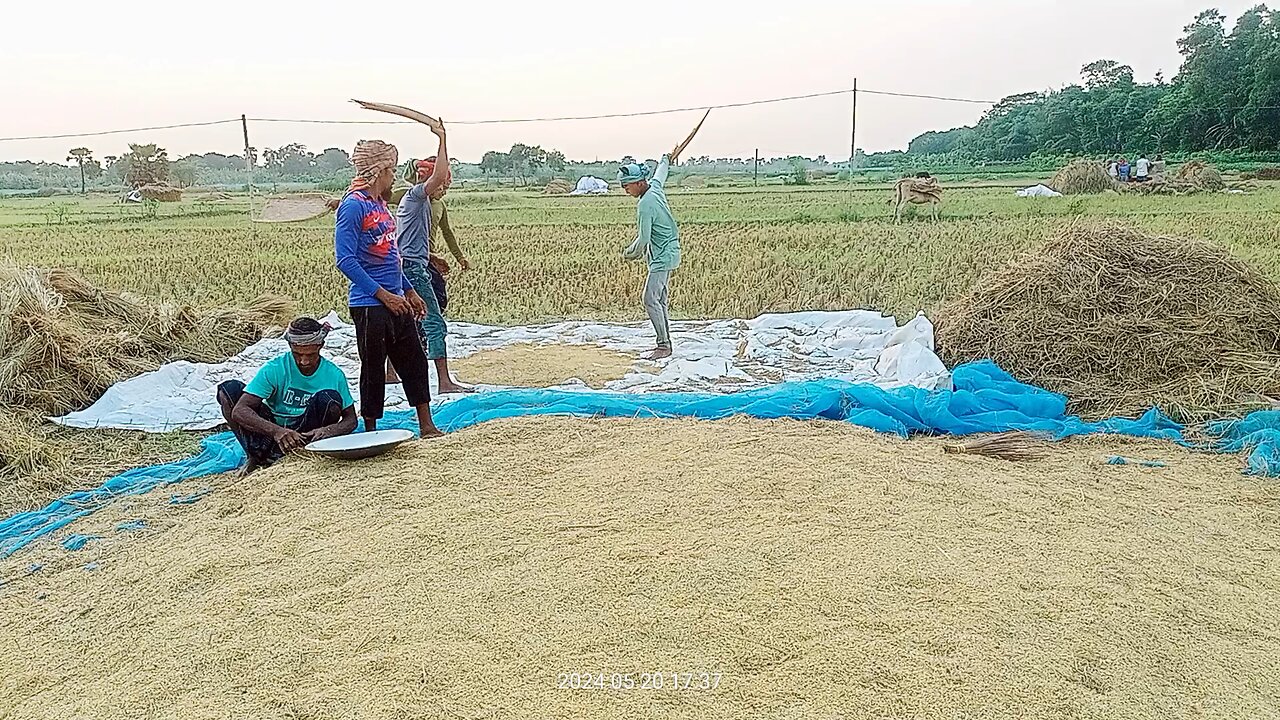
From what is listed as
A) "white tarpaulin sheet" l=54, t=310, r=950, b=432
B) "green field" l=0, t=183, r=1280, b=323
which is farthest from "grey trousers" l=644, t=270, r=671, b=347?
"green field" l=0, t=183, r=1280, b=323

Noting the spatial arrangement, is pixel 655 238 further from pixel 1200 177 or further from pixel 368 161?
pixel 1200 177

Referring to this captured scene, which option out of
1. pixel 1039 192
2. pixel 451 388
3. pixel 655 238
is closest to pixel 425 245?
pixel 451 388

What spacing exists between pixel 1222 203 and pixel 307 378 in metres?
13.3

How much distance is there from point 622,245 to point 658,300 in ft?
17.2

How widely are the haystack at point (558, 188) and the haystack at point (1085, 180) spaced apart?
35.5ft

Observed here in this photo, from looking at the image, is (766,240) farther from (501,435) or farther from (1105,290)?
(501,435)

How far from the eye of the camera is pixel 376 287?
9.72 ft

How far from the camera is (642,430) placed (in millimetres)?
3117

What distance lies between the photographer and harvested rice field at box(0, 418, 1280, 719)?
1556 millimetres

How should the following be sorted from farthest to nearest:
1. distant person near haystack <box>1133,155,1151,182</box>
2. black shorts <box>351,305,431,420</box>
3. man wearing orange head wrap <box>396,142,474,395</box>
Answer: distant person near haystack <box>1133,155,1151,182</box>, man wearing orange head wrap <box>396,142,474,395</box>, black shorts <box>351,305,431,420</box>

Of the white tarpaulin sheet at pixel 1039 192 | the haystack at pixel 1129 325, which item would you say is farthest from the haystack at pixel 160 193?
the white tarpaulin sheet at pixel 1039 192

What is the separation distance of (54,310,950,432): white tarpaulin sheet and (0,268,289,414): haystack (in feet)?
0.66

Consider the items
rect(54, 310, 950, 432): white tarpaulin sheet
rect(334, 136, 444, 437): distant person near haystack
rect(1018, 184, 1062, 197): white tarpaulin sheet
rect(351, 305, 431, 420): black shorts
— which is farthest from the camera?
rect(1018, 184, 1062, 197): white tarpaulin sheet

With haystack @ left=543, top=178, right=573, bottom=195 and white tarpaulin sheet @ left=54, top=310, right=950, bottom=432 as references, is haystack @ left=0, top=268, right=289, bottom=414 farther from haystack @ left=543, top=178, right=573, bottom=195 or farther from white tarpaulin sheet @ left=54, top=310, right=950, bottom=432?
haystack @ left=543, top=178, right=573, bottom=195
